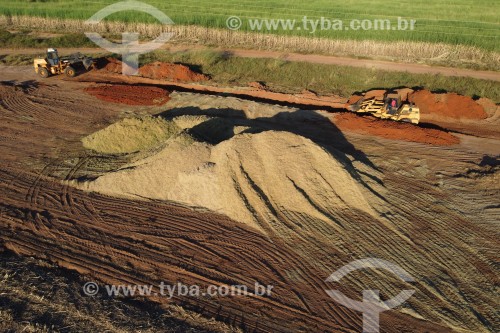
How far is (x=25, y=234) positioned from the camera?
11.7m

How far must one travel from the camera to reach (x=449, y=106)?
1867 centimetres

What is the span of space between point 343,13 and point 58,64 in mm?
19260

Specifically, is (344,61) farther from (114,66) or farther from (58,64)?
(58,64)

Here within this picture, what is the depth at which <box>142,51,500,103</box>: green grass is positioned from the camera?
20.9m

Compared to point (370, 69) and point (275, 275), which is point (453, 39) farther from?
point (275, 275)

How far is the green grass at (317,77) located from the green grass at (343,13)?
393 cm

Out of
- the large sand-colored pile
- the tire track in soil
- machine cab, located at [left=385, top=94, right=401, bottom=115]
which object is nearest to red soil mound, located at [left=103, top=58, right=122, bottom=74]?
the large sand-colored pile

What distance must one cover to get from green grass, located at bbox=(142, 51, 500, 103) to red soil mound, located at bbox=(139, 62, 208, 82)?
1060mm

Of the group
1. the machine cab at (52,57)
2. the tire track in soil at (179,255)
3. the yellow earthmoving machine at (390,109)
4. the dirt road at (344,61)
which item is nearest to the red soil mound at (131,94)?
the machine cab at (52,57)

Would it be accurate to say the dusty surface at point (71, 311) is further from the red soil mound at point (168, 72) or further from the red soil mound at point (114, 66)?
the red soil mound at point (114, 66)

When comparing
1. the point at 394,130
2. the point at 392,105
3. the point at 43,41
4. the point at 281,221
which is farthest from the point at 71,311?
the point at 43,41

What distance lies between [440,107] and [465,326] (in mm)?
12089

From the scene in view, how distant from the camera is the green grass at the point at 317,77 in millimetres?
20938

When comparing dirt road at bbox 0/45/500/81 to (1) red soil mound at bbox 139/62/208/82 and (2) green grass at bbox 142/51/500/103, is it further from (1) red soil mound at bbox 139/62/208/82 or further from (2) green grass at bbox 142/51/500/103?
(1) red soil mound at bbox 139/62/208/82
